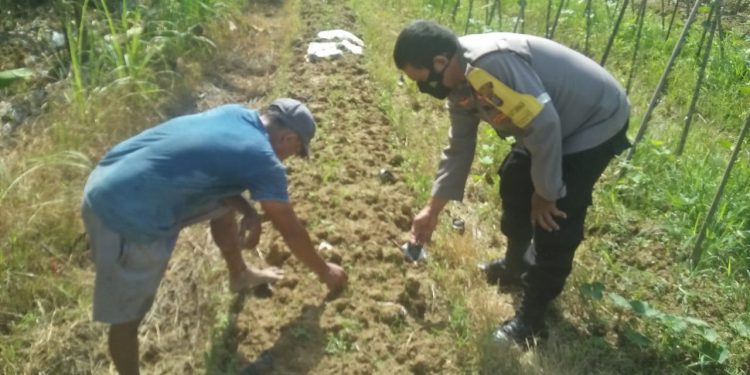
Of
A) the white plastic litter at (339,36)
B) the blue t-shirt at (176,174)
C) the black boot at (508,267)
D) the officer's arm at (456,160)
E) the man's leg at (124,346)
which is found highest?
the blue t-shirt at (176,174)

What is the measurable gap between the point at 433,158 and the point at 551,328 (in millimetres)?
1646

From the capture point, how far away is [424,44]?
234 cm

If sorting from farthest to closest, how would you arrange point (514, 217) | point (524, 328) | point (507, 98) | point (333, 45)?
point (333, 45)
point (514, 217)
point (524, 328)
point (507, 98)

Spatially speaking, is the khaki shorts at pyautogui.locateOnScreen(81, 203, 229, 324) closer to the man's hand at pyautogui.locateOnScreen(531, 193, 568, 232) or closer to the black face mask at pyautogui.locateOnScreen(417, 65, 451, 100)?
the black face mask at pyautogui.locateOnScreen(417, 65, 451, 100)

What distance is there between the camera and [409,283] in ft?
10.5

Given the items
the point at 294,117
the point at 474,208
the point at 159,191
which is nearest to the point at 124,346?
the point at 159,191

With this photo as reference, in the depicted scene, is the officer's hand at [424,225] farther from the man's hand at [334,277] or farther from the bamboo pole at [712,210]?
the bamboo pole at [712,210]

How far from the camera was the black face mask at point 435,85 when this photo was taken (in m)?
2.43

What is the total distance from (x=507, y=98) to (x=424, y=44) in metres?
0.34

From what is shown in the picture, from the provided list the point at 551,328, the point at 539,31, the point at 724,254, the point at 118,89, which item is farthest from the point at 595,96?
the point at 539,31

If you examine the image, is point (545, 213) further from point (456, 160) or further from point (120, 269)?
point (120, 269)

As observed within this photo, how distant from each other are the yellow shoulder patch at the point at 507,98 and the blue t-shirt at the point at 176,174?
76 centimetres

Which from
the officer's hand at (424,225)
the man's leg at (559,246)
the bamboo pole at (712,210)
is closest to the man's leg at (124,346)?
the officer's hand at (424,225)

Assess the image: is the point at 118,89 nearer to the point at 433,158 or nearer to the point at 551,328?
the point at 433,158
